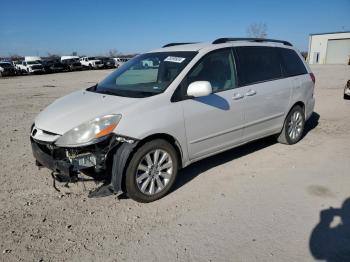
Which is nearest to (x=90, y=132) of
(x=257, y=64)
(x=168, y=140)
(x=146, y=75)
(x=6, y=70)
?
(x=168, y=140)

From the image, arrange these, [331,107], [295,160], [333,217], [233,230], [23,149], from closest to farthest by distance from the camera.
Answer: [233,230]
[333,217]
[295,160]
[23,149]
[331,107]

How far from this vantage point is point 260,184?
4203 mm

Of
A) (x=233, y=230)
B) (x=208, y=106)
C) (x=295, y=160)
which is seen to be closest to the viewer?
(x=233, y=230)

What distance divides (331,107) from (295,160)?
17.8 ft

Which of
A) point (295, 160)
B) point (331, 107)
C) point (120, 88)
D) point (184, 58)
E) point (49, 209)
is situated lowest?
point (331, 107)

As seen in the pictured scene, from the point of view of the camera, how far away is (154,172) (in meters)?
3.73

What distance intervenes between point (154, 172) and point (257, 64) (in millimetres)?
2431

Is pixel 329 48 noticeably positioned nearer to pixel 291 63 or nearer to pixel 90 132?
pixel 291 63

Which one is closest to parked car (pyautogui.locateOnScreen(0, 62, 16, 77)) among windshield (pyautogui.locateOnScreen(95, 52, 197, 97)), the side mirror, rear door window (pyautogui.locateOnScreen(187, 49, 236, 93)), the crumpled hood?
windshield (pyautogui.locateOnScreen(95, 52, 197, 97))

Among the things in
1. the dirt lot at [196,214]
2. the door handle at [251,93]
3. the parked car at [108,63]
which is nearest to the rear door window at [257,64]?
the door handle at [251,93]

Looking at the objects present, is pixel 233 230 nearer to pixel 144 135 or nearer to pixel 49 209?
pixel 144 135

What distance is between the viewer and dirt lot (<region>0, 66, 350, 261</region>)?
2891 millimetres

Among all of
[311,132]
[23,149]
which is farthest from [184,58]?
[311,132]

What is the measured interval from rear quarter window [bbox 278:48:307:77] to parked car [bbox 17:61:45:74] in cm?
3607
